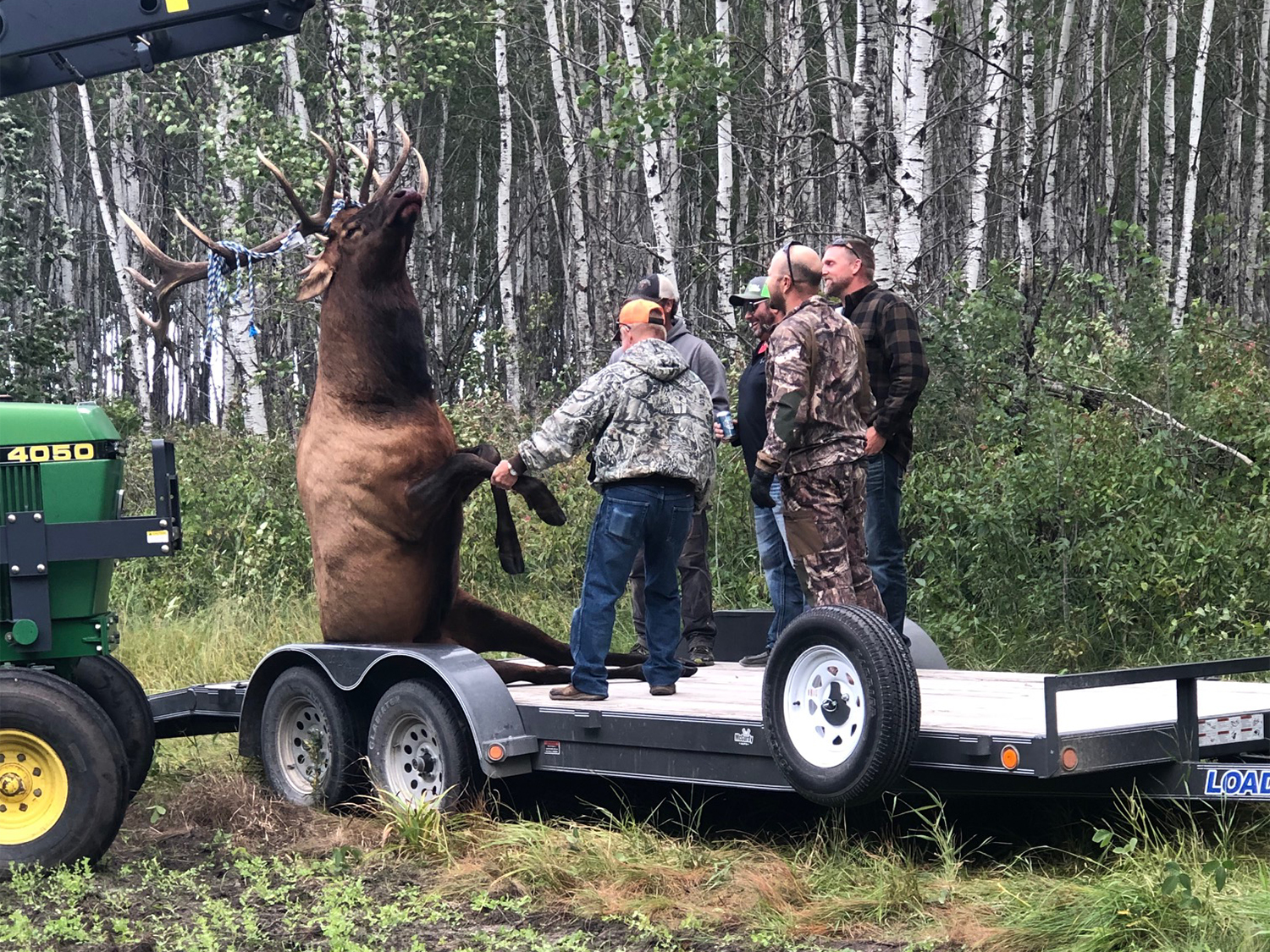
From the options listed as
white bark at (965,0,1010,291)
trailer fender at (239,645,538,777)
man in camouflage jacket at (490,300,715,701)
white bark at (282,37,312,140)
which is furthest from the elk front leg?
white bark at (282,37,312,140)

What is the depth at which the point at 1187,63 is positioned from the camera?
27.5 metres

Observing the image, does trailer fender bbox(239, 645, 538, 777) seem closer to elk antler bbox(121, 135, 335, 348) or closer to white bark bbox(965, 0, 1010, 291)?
elk antler bbox(121, 135, 335, 348)

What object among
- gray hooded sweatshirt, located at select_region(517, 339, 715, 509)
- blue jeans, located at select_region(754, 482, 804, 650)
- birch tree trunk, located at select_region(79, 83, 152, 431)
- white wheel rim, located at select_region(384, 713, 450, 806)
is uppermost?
birch tree trunk, located at select_region(79, 83, 152, 431)

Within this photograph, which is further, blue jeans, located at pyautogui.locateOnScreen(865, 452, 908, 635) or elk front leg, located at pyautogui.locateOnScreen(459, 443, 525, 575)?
blue jeans, located at pyautogui.locateOnScreen(865, 452, 908, 635)

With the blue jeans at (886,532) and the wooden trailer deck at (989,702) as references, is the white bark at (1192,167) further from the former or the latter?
the wooden trailer deck at (989,702)

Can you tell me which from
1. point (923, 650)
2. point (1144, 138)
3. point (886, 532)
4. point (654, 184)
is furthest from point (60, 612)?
point (1144, 138)

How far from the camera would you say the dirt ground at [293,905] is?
446cm

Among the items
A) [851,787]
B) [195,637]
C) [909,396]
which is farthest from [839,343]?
[195,637]

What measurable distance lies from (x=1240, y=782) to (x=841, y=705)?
4.14 ft

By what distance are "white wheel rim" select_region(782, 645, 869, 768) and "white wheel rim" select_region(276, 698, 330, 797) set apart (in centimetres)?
244

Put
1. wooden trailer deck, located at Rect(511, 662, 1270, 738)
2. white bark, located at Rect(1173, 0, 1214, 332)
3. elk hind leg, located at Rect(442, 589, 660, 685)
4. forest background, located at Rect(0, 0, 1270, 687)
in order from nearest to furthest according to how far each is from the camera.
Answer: wooden trailer deck, located at Rect(511, 662, 1270, 738), elk hind leg, located at Rect(442, 589, 660, 685), forest background, located at Rect(0, 0, 1270, 687), white bark, located at Rect(1173, 0, 1214, 332)

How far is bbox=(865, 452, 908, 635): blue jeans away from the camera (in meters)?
7.17

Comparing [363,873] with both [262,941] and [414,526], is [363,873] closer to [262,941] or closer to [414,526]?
[262,941]

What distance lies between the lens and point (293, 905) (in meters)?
4.95
